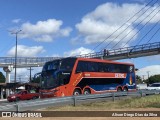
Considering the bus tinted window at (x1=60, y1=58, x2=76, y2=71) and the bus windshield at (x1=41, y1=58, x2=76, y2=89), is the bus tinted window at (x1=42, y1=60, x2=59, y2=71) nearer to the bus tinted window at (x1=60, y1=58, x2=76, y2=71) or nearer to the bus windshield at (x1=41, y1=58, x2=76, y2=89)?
the bus windshield at (x1=41, y1=58, x2=76, y2=89)

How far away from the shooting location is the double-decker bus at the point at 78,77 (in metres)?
32.7

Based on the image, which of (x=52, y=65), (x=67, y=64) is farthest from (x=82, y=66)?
(x=52, y=65)

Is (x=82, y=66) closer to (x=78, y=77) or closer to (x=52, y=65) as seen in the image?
(x=78, y=77)

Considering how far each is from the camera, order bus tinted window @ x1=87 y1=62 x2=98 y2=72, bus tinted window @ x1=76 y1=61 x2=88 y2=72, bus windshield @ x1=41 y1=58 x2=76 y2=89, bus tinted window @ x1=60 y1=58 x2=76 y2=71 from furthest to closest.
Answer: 1. bus tinted window @ x1=87 y1=62 x2=98 y2=72
2. bus tinted window @ x1=76 y1=61 x2=88 y2=72
3. bus tinted window @ x1=60 y1=58 x2=76 y2=71
4. bus windshield @ x1=41 y1=58 x2=76 y2=89

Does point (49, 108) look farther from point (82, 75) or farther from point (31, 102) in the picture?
point (82, 75)

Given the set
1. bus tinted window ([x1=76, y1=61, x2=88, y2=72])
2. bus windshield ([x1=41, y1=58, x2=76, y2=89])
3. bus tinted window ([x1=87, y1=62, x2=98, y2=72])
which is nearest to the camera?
bus windshield ([x1=41, y1=58, x2=76, y2=89])

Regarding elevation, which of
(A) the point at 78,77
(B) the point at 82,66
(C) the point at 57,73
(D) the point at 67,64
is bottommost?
(A) the point at 78,77

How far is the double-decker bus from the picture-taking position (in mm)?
32656

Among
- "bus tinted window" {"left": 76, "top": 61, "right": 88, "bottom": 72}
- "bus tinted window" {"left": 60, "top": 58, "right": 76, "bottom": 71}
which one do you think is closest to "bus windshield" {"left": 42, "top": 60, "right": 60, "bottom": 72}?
"bus tinted window" {"left": 60, "top": 58, "right": 76, "bottom": 71}

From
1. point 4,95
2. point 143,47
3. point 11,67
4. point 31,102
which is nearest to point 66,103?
point 31,102

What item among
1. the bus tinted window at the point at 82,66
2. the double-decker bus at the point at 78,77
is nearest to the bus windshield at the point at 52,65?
the double-decker bus at the point at 78,77

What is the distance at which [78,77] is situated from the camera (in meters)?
33.6

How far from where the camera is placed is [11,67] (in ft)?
302

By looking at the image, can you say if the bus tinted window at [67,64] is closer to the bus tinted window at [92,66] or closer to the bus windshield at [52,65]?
the bus windshield at [52,65]
